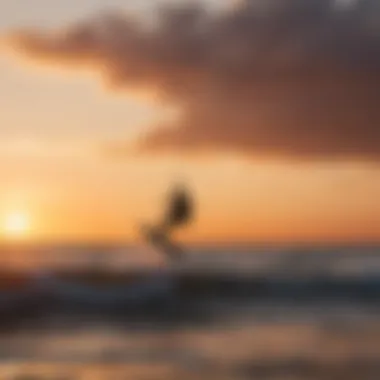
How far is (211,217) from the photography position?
215 centimetres

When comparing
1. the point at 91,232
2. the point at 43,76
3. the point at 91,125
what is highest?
the point at 43,76

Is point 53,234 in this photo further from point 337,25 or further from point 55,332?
point 337,25

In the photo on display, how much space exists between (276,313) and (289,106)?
0.71m

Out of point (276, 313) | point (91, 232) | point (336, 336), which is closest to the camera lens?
point (91, 232)

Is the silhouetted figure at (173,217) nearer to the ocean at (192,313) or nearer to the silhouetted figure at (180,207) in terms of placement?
the silhouetted figure at (180,207)

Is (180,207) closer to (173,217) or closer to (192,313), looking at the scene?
(173,217)

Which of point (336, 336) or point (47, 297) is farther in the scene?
point (47, 297)

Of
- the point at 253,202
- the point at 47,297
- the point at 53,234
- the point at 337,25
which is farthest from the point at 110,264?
the point at 337,25

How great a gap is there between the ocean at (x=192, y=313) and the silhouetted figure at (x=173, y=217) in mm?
106

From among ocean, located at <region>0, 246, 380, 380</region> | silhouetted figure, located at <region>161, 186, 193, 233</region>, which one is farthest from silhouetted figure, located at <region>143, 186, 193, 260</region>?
ocean, located at <region>0, 246, 380, 380</region>

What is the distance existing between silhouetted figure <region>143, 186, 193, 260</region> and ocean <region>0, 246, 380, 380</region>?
11cm

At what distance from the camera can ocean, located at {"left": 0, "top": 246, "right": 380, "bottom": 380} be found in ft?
7.00

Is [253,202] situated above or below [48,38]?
below

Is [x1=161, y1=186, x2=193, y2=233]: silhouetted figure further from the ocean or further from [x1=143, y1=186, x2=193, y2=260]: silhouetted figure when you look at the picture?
the ocean
